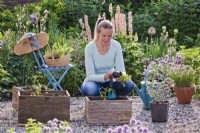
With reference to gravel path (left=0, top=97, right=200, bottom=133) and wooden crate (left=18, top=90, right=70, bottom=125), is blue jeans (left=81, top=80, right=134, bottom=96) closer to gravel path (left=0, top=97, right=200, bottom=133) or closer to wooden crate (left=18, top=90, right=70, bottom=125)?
gravel path (left=0, top=97, right=200, bottom=133)

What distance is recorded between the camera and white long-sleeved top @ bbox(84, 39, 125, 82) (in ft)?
22.1

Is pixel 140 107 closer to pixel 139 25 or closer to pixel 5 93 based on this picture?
pixel 5 93

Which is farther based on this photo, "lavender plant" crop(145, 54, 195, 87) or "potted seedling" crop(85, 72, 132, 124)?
"lavender plant" crop(145, 54, 195, 87)

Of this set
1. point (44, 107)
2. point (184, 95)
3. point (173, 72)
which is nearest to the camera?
point (44, 107)

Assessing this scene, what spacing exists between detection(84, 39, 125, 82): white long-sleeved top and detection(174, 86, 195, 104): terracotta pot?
45.4 inches

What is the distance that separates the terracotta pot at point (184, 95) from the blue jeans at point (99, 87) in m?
0.93

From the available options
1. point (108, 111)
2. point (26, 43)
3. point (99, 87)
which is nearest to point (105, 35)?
point (99, 87)

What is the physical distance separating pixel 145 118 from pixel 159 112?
0.28 m

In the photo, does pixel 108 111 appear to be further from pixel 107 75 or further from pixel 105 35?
pixel 105 35

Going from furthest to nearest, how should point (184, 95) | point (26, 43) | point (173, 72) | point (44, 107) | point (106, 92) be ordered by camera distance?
point (173, 72) → point (184, 95) → point (26, 43) → point (106, 92) → point (44, 107)

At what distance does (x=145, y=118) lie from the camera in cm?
683

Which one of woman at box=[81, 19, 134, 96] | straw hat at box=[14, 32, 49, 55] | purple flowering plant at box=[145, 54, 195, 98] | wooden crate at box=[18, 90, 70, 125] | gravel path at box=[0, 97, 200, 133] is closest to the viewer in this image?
gravel path at box=[0, 97, 200, 133]

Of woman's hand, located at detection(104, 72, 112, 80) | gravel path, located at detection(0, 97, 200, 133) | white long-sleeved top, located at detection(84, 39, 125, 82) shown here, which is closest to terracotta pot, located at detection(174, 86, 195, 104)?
gravel path, located at detection(0, 97, 200, 133)

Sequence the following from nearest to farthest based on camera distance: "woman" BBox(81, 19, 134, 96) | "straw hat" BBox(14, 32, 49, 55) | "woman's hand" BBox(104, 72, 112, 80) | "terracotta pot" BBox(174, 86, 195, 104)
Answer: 1. "woman's hand" BBox(104, 72, 112, 80)
2. "woman" BBox(81, 19, 134, 96)
3. "straw hat" BBox(14, 32, 49, 55)
4. "terracotta pot" BBox(174, 86, 195, 104)
